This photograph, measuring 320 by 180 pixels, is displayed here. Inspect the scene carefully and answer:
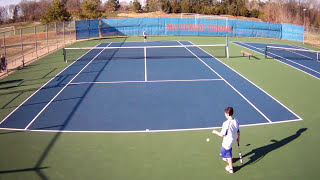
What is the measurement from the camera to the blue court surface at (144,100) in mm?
11953

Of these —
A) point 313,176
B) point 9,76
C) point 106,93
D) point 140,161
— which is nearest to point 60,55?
point 9,76

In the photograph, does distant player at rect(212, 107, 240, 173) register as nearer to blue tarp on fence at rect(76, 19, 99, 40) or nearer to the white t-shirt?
the white t-shirt

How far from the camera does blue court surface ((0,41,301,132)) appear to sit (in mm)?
11953

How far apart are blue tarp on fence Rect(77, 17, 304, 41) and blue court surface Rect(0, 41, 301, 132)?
21470 mm

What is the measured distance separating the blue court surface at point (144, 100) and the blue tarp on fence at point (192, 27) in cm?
2147

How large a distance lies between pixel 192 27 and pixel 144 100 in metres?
31.2

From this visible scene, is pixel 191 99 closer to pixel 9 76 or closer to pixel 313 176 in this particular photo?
pixel 313 176

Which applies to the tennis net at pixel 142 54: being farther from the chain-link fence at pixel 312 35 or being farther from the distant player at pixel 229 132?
the chain-link fence at pixel 312 35

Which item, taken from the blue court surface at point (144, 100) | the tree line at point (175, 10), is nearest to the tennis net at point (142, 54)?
the blue court surface at point (144, 100)

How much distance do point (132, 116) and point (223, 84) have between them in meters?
6.90

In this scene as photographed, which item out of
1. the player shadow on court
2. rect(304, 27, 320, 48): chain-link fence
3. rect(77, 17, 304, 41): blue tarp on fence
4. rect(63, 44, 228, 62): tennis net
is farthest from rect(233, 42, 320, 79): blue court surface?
rect(77, 17, 304, 41): blue tarp on fence

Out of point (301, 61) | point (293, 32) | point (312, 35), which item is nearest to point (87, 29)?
point (301, 61)

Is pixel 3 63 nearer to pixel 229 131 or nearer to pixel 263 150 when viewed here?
pixel 229 131

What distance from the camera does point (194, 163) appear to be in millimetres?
8844
